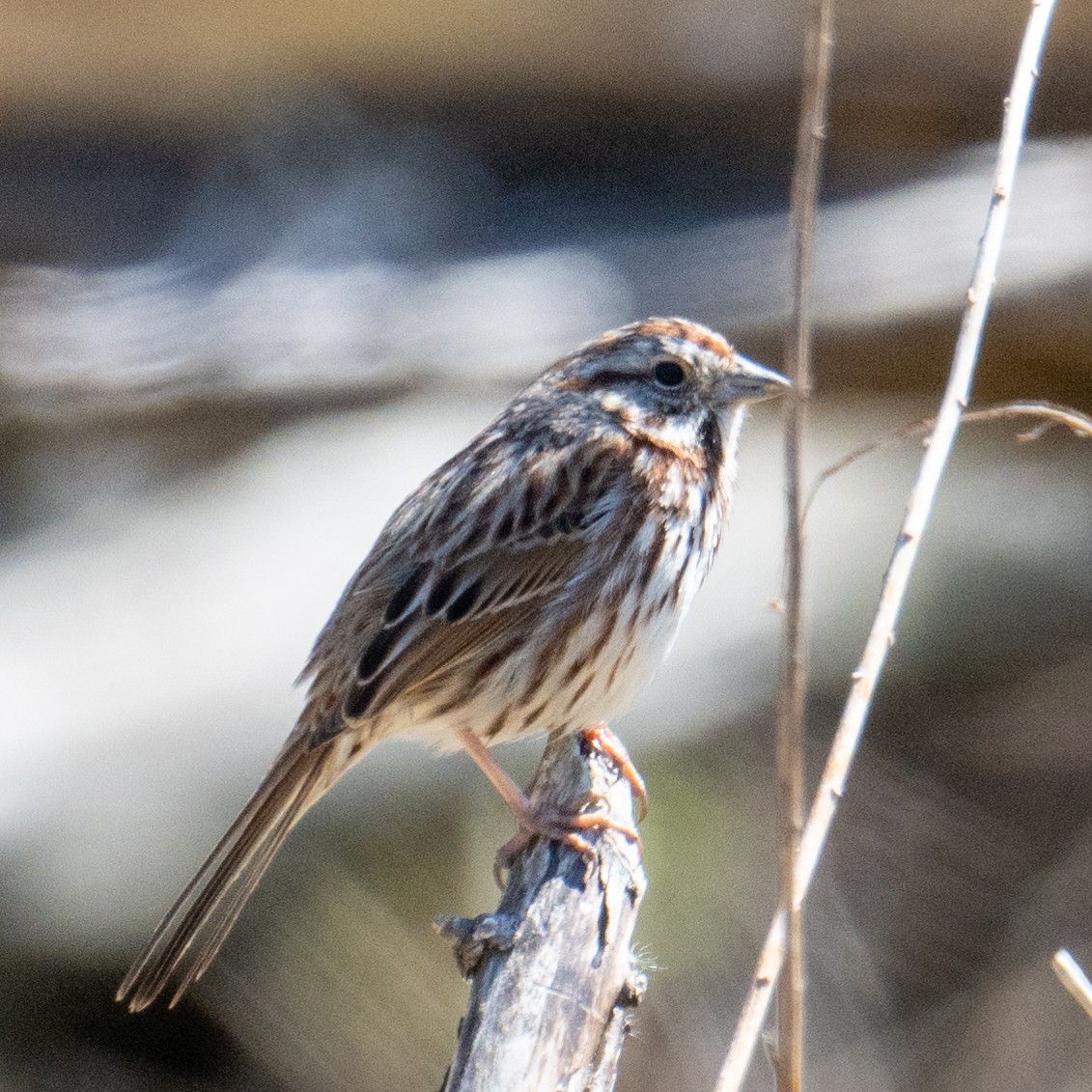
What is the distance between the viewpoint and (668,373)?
3.57m

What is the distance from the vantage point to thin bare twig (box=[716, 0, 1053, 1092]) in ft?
6.42

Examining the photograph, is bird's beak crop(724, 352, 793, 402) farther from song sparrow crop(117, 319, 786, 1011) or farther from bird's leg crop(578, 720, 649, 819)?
bird's leg crop(578, 720, 649, 819)

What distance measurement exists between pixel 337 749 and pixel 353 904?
160 cm

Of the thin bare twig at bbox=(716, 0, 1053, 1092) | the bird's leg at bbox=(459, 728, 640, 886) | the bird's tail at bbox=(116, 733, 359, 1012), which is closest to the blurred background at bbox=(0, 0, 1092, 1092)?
the bird's tail at bbox=(116, 733, 359, 1012)

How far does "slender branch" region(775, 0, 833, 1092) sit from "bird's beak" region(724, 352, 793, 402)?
1789 millimetres

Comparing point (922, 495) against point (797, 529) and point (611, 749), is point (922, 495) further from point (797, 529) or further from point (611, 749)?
point (611, 749)

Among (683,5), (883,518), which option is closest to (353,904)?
(883,518)

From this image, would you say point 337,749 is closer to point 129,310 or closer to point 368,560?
point 368,560

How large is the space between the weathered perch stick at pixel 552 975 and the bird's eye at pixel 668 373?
3.59ft

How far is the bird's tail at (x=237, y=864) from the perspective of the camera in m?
3.10

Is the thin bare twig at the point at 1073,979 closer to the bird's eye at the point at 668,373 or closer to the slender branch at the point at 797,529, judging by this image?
the slender branch at the point at 797,529

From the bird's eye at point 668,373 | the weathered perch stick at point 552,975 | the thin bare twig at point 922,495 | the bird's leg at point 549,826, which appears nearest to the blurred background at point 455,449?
the bird's leg at point 549,826

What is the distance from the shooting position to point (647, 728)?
17.4 ft

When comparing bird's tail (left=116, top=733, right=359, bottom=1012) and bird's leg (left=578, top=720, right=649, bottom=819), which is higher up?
bird's tail (left=116, top=733, right=359, bottom=1012)
